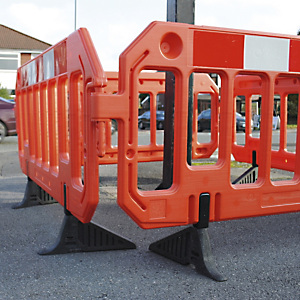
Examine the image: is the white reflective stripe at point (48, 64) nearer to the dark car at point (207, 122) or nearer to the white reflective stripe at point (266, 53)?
the white reflective stripe at point (266, 53)

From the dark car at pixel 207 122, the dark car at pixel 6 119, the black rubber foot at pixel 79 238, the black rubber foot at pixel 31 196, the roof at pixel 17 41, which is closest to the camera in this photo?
the black rubber foot at pixel 79 238

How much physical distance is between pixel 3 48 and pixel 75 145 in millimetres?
40480

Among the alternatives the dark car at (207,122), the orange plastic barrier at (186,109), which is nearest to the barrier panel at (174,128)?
the orange plastic barrier at (186,109)

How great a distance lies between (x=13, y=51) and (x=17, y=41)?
1301 millimetres

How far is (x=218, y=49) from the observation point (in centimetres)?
254

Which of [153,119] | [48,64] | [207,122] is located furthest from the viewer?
[207,122]

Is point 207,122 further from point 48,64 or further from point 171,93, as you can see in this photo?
point 48,64

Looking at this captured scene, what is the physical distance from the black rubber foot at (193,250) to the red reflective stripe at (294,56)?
128 cm

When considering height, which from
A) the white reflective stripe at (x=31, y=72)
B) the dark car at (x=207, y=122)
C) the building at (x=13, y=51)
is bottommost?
the dark car at (x=207, y=122)

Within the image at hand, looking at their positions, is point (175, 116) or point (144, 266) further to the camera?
point (144, 266)

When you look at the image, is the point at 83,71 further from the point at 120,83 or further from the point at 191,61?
the point at 191,61

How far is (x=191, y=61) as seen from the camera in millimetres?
2463

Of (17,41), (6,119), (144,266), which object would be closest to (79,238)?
(144,266)

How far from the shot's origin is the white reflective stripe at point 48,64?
10.6ft
